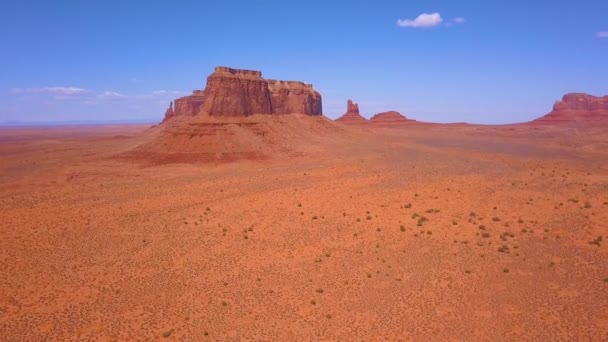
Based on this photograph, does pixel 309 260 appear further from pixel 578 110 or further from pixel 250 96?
pixel 578 110

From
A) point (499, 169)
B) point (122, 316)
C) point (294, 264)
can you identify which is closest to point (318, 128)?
point (499, 169)

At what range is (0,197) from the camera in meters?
27.8

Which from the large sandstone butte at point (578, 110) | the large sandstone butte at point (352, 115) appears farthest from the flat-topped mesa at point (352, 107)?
the large sandstone butte at point (578, 110)

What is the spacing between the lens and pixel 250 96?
189 ft

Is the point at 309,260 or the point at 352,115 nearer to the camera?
the point at 309,260

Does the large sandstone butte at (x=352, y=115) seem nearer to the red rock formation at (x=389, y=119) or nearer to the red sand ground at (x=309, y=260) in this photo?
the red rock formation at (x=389, y=119)

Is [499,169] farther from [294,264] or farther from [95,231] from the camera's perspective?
[95,231]

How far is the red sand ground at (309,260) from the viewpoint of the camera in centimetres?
1168

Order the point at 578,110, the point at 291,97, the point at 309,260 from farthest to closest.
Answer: the point at 578,110 → the point at 291,97 → the point at 309,260

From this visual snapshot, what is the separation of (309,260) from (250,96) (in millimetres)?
45273

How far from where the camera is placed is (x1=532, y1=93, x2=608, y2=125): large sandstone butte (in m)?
118

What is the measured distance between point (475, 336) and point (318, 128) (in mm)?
63396

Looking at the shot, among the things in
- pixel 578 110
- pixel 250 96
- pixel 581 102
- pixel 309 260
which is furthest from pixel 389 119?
pixel 309 260

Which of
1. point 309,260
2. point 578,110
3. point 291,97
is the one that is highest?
point 291,97
